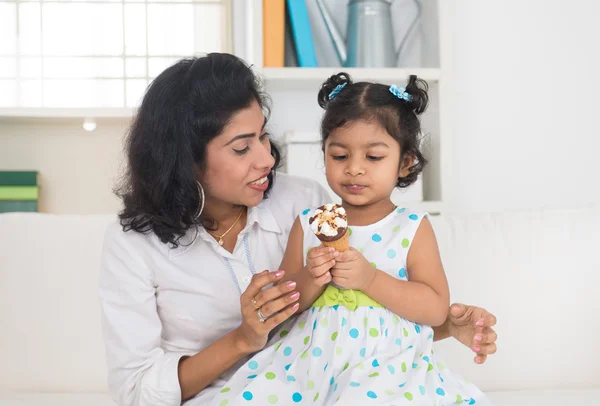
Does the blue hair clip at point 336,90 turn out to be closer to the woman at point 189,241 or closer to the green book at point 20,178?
the woman at point 189,241

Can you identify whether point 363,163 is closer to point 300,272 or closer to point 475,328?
point 300,272

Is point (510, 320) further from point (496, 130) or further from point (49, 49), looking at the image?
point (49, 49)

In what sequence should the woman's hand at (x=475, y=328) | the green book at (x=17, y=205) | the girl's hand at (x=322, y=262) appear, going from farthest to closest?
the green book at (x=17, y=205) < the woman's hand at (x=475, y=328) < the girl's hand at (x=322, y=262)

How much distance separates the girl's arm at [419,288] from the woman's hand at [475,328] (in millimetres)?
57

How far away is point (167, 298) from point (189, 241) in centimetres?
13

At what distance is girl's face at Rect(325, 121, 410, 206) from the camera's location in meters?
1.60

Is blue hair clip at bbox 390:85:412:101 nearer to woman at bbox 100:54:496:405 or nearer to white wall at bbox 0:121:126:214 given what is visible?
woman at bbox 100:54:496:405

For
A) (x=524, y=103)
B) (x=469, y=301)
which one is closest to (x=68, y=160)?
(x=469, y=301)

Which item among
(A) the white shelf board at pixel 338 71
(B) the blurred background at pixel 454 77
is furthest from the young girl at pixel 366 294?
(B) the blurred background at pixel 454 77

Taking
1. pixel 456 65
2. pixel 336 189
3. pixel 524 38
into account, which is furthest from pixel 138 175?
pixel 524 38

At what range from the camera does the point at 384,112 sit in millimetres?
1651

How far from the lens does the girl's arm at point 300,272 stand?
150cm

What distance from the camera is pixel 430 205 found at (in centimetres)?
270

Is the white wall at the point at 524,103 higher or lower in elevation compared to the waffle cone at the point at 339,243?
higher
